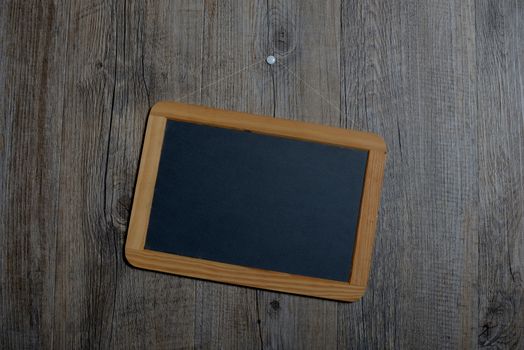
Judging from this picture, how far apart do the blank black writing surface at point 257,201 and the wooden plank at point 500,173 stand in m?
0.28

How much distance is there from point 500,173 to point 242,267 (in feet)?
1.83

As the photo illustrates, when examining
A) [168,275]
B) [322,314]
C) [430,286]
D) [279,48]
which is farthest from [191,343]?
[279,48]

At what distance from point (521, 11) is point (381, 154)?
443 mm

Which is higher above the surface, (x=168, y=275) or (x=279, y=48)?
(x=279, y=48)

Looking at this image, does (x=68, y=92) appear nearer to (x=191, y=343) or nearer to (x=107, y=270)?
(x=107, y=270)

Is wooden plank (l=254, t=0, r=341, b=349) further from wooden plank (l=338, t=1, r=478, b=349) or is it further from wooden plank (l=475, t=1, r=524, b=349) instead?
wooden plank (l=475, t=1, r=524, b=349)

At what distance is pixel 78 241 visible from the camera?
107cm

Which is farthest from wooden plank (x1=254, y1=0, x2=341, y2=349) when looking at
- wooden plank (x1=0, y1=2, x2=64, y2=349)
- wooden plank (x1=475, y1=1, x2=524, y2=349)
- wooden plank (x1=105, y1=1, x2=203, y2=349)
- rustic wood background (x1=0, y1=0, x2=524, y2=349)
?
wooden plank (x1=0, y1=2, x2=64, y2=349)

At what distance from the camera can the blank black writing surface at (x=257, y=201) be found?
104 centimetres

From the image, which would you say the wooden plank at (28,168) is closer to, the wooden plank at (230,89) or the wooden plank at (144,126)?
the wooden plank at (144,126)

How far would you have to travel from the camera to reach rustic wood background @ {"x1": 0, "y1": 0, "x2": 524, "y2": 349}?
1.07 metres

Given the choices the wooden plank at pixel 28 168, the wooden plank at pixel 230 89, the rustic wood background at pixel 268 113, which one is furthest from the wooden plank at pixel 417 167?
the wooden plank at pixel 28 168

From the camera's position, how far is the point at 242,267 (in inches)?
41.0

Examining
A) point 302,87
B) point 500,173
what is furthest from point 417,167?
point 302,87
